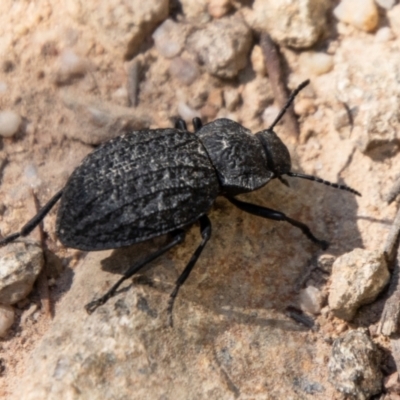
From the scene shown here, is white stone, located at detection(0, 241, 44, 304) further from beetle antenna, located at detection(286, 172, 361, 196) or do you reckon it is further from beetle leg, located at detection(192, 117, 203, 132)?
beetle antenna, located at detection(286, 172, 361, 196)

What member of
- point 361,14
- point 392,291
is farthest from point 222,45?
point 392,291

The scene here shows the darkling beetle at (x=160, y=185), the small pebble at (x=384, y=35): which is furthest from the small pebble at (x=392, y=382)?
the small pebble at (x=384, y=35)

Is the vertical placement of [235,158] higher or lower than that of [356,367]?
higher

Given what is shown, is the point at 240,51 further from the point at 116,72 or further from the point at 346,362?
the point at 346,362

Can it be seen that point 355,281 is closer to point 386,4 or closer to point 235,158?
point 235,158

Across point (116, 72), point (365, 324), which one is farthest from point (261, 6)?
point (365, 324)

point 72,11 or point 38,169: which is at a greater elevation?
point 72,11
